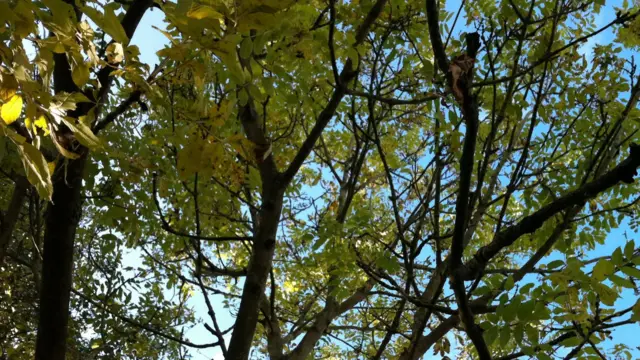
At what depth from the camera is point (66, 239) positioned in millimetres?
2412

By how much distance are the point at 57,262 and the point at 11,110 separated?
1418mm

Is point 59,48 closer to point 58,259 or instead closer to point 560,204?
point 58,259

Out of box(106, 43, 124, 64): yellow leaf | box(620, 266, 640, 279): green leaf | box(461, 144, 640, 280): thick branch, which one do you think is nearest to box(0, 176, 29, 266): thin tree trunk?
box(106, 43, 124, 64): yellow leaf

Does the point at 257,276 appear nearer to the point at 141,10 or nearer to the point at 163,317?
the point at 141,10

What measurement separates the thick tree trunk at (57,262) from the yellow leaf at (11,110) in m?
1.23

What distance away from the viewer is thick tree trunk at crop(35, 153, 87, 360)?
2.39m

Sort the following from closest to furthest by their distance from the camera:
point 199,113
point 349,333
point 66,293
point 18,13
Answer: point 18,13, point 199,113, point 66,293, point 349,333

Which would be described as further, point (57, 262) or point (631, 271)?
point (57, 262)

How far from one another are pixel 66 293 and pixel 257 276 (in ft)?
3.53

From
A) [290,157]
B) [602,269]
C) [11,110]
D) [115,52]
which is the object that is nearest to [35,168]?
[11,110]

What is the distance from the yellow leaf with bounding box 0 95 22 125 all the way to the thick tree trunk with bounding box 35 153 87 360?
4.03ft

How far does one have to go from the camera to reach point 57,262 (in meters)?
2.41

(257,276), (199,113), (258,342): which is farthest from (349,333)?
(199,113)

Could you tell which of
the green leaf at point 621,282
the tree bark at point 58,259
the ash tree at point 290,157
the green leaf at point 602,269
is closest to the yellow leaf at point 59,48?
the ash tree at point 290,157
